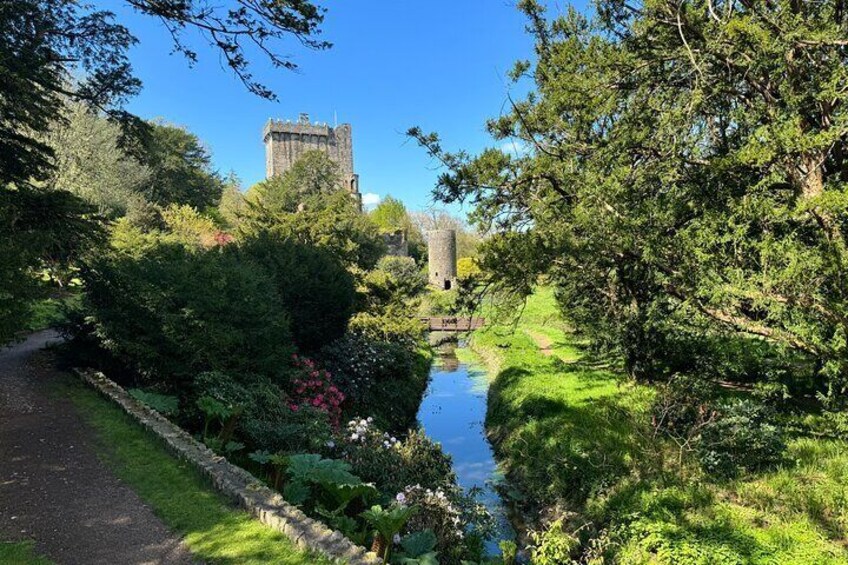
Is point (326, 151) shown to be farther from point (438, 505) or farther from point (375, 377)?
point (438, 505)

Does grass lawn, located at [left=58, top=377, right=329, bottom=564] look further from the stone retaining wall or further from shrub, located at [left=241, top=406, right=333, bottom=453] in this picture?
shrub, located at [left=241, top=406, right=333, bottom=453]

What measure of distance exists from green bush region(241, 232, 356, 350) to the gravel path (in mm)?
5880

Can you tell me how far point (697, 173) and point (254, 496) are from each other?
8.09 m

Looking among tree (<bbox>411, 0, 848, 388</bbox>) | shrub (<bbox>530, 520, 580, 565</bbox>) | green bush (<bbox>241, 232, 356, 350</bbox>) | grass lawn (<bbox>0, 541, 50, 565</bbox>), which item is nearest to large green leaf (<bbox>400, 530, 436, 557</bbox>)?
shrub (<bbox>530, 520, 580, 565</bbox>)

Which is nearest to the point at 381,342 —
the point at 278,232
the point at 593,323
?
the point at 593,323

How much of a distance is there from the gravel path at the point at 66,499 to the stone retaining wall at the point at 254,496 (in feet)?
2.33

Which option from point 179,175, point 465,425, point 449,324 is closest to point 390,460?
point 465,425

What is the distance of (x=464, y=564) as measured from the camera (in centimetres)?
480

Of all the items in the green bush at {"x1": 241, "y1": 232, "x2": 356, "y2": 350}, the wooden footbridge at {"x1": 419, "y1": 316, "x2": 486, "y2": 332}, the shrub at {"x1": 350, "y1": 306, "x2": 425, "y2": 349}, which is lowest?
the wooden footbridge at {"x1": 419, "y1": 316, "x2": 486, "y2": 332}

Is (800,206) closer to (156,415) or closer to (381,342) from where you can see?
(156,415)

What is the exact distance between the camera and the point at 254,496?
532 centimetres

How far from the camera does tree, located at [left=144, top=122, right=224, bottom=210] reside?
4072 centimetres

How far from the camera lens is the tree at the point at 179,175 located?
134 ft

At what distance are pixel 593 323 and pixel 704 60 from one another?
8476mm
